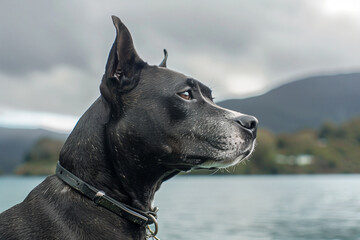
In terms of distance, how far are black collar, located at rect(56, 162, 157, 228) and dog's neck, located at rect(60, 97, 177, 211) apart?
0.24ft

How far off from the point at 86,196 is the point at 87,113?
0.88 m

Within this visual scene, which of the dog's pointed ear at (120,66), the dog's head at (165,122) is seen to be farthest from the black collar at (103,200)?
the dog's pointed ear at (120,66)

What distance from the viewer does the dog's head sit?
4988 mm

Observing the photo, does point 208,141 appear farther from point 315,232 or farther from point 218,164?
point 315,232

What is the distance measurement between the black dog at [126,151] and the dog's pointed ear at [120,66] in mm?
10

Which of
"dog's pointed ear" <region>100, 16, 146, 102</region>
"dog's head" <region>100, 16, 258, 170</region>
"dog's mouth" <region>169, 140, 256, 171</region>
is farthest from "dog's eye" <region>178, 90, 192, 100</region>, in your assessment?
"dog's mouth" <region>169, 140, 256, 171</region>

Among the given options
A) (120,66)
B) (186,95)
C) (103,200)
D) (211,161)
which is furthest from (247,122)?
(103,200)

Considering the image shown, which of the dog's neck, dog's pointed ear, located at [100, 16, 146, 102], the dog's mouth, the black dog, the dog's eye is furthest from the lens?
the dog's eye

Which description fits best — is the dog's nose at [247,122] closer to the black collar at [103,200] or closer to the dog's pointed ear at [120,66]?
the dog's pointed ear at [120,66]

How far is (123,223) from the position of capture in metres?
4.79

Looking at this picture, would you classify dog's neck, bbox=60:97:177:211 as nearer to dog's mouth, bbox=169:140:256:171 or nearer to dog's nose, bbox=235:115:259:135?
dog's mouth, bbox=169:140:256:171

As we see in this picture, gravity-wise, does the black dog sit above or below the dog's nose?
below

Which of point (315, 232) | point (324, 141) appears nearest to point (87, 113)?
point (315, 232)

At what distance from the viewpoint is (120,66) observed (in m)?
5.10
